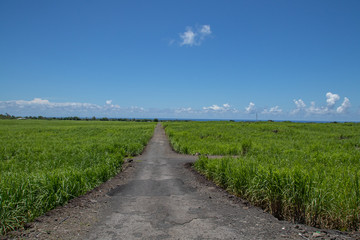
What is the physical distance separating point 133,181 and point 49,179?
11.1 ft

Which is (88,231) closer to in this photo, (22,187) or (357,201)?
(22,187)

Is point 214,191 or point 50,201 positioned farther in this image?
point 214,191

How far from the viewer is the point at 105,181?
9031 mm

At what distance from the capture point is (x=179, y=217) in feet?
17.5

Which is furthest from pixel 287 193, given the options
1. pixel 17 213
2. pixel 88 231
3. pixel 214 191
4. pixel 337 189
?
pixel 17 213

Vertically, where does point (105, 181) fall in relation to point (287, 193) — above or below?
below

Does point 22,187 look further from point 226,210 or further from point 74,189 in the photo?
point 226,210

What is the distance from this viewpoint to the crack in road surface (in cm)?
450

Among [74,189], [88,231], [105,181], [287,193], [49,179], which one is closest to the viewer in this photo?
[88,231]

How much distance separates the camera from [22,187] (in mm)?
5535

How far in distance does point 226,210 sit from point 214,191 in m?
1.78

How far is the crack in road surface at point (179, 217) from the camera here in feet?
14.8

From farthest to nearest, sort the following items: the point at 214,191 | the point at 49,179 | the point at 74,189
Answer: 1. the point at 214,191
2. the point at 74,189
3. the point at 49,179

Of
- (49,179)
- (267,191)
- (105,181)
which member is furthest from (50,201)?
(267,191)
